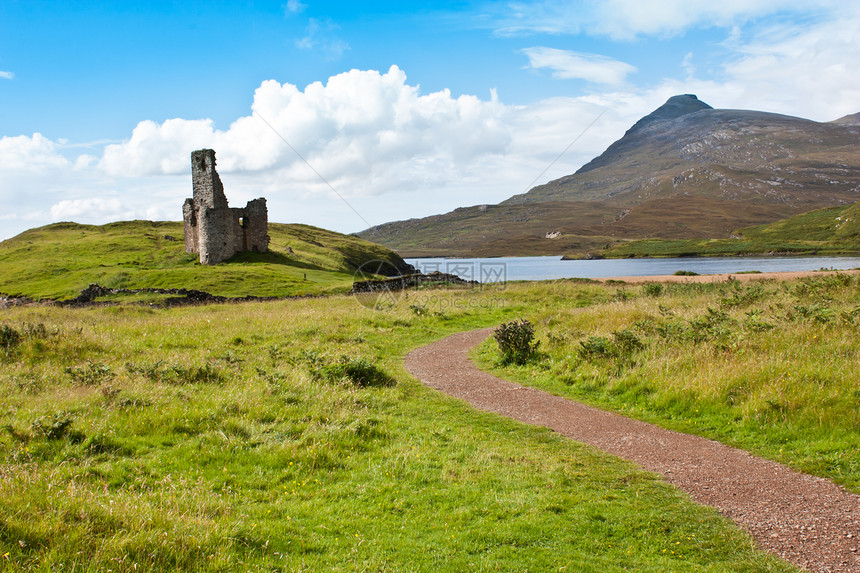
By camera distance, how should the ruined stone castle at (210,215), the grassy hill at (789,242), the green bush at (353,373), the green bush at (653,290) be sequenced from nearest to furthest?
1. the green bush at (353,373)
2. the green bush at (653,290)
3. the ruined stone castle at (210,215)
4. the grassy hill at (789,242)

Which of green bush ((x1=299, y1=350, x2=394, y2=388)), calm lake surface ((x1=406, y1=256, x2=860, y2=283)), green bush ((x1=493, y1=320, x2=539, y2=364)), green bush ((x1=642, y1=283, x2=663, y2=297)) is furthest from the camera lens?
calm lake surface ((x1=406, y1=256, x2=860, y2=283))

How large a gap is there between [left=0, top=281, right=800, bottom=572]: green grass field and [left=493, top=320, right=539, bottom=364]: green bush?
369 centimetres

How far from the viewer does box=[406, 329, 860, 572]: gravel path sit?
5.73 m

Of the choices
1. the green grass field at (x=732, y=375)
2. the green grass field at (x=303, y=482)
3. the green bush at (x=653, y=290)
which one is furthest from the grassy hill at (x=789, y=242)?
the green grass field at (x=303, y=482)

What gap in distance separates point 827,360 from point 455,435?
25.1 ft

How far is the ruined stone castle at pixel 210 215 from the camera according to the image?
50.7 meters

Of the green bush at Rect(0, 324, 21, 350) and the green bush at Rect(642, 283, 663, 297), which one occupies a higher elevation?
the green bush at Rect(0, 324, 21, 350)

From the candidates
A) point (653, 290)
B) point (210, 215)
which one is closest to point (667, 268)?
point (653, 290)

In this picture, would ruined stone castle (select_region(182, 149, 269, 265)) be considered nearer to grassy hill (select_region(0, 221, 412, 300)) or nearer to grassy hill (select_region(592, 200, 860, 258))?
grassy hill (select_region(0, 221, 412, 300))

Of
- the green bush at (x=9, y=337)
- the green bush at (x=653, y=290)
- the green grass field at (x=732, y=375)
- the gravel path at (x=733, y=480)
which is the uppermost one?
the green bush at (x=9, y=337)

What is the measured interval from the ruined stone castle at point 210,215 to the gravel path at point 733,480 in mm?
43512

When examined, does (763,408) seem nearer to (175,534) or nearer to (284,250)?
(175,534)

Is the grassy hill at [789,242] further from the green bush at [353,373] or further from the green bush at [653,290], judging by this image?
the green bush at [353,373]

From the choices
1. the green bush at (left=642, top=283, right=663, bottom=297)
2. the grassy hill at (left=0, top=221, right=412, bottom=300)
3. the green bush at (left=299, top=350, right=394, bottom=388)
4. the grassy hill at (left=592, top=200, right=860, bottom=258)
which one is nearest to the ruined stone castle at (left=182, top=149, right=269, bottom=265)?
the grassy hill at (left=0, top=221, right=412, bottom=300)
